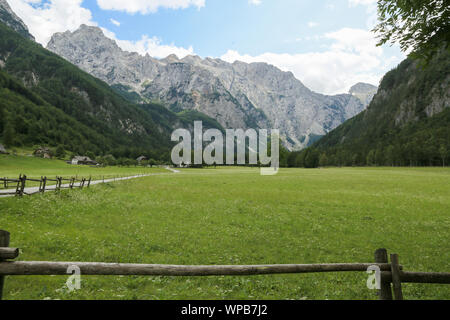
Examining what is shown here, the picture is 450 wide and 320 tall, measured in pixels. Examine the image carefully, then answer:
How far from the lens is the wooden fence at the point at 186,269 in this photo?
6.15m

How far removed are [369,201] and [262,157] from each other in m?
110

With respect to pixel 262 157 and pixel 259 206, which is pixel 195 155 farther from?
pixel 259 206

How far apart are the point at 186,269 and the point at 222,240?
35.0ft

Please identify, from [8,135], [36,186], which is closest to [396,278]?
[36,186]

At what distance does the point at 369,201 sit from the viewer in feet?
105

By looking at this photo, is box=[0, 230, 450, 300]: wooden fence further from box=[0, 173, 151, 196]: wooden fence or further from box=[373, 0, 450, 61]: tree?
box=[0, 173, 151, 196]: wooden fence

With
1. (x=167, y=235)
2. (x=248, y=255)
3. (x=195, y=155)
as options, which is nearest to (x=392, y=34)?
(x=248, y=255)

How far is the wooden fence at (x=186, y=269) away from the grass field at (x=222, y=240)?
11.4ft

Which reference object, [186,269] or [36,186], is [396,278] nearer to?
[186,269]

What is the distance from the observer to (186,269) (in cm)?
667

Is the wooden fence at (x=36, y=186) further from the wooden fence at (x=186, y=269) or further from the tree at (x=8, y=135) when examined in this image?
the tree at (x=8, y=135)

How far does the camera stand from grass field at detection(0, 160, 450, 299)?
10045 millimetres

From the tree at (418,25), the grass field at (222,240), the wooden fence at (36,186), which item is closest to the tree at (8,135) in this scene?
the wooden fence at (36,186)

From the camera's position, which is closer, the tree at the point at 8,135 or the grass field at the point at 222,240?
the grass field at the point at 222,240
